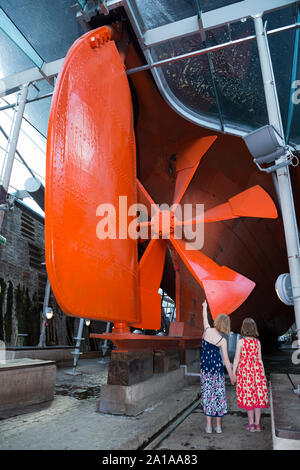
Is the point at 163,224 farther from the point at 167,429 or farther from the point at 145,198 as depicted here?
the point at 167,429

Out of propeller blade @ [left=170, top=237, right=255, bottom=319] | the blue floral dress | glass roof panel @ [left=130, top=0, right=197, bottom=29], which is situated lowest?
the blue floral dress

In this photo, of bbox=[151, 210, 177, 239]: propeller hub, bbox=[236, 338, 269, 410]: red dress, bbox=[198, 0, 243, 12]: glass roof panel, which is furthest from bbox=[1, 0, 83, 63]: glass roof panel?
bbox=[236, 338, 269, 410]: red dress

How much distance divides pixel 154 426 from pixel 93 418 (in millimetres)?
815

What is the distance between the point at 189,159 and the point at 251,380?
5.16 meters

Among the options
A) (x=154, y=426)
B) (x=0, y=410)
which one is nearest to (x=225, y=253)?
(x=154, y=426)

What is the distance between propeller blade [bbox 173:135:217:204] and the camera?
7.08 meters

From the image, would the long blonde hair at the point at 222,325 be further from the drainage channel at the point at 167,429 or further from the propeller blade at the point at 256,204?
the propeller blade at the point at 256,204

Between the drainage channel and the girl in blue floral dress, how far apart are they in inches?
19.0

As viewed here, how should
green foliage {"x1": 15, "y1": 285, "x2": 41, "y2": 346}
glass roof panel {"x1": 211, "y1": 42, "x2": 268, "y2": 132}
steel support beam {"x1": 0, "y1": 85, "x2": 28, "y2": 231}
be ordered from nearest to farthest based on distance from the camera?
steel support beam {"x1": 0, "y1": 85, "x2": 28, "y2": 231} → glass roof panel {"x1": 211, "y1": 42, "x2": 268, "y2": 132} → green foliage {"x1": 15, "y1": 285, "x2": 41, "y2": 346}

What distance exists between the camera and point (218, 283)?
17.4 ft

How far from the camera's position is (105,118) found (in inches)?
197

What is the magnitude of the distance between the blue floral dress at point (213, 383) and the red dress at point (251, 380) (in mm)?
195

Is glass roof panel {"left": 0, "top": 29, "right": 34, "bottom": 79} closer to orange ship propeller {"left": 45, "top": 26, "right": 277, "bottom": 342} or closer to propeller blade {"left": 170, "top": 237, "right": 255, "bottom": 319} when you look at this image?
orange ship propeller {"left": 45, "top": 26, "right": 277, "bottom": 342}
